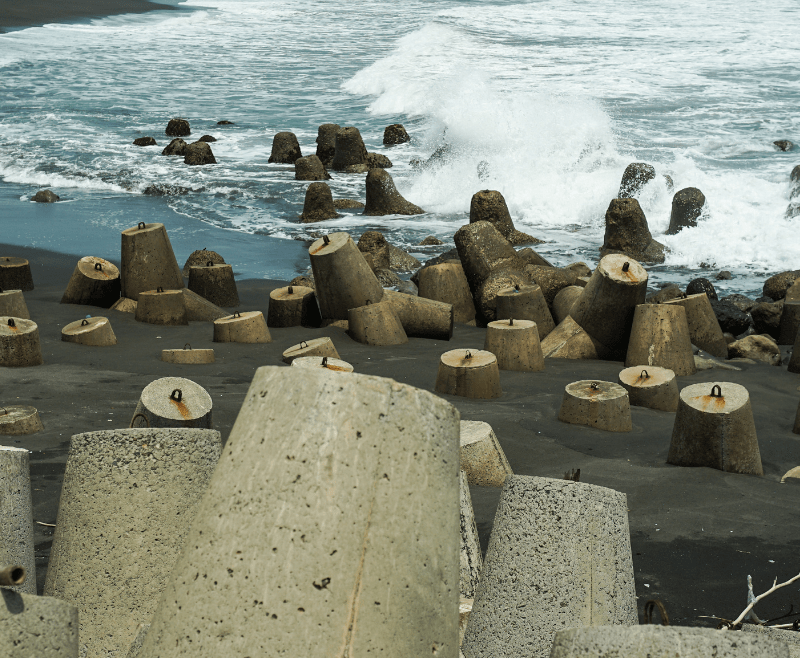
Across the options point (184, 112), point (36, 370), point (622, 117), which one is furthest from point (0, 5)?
point (36, 370)

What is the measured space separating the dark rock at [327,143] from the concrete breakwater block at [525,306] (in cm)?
1371

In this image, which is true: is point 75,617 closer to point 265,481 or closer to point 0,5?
point 265,481

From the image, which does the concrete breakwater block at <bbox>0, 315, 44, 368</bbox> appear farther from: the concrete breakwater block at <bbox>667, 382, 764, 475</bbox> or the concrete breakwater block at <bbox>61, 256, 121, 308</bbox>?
the concrete breakwater block at <bbox>667, 382, 764, 475</bbox>

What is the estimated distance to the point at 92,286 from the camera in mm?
9781

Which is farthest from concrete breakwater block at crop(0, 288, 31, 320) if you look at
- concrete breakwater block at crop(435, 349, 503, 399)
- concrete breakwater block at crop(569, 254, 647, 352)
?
concrete breakwater block at crop(569, 254, 647, 352)

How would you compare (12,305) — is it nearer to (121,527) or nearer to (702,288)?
(121,527)

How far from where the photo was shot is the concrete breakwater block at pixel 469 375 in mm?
7176

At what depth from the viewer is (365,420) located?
6.61 feet

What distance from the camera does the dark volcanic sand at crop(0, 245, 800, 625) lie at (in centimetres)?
411

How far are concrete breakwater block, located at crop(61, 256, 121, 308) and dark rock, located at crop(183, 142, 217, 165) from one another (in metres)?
12.6

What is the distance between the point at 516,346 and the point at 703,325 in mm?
2250

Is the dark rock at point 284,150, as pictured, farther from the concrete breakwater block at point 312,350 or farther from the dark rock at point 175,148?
the concrete breakwater block at point 312,350

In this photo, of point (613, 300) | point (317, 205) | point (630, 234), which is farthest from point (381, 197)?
point (613, 300)

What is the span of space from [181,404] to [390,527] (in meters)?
2.77
